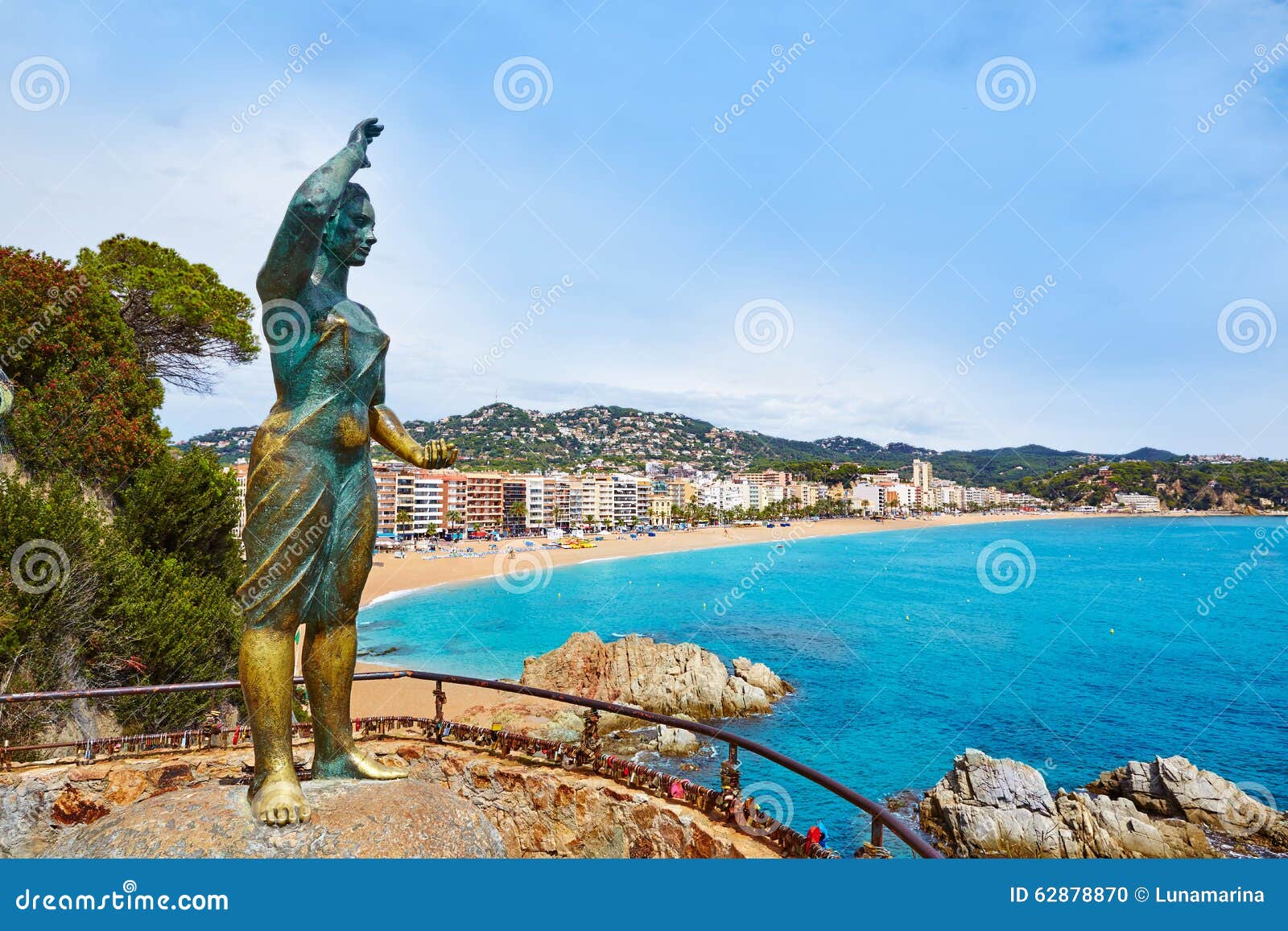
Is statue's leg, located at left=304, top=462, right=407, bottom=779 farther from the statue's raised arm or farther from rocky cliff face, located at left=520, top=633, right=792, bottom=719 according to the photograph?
rocky cliff face, located at left=520, top=633, right=792, bottom=719

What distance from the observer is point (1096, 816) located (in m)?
14.6

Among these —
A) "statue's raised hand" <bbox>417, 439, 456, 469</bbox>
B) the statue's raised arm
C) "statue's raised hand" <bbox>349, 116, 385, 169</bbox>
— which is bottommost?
"statue's raised hand" <bbox>417, 439, 456, 469</bbox>

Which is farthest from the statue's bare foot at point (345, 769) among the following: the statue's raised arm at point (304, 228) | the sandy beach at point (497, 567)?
the sandy beach at point (497, 567)

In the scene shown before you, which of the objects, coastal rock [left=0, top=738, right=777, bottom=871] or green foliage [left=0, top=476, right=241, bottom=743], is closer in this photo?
coastal rock [left=0, top=738, right=777, bottom=871]

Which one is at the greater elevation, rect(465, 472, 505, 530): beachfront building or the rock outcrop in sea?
rect(465, 472, 505, 530): beachfront building

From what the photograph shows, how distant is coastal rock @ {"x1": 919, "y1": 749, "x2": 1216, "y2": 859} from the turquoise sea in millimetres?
2124

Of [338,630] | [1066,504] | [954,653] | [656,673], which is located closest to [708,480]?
[1066,504]

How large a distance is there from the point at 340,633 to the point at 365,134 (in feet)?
11.0

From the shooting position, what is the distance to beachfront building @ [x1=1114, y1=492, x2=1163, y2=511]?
139 m

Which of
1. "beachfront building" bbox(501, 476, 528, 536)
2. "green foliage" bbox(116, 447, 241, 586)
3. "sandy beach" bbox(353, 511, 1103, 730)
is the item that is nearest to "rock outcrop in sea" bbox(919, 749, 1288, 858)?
"sandy beach" bbox(353, 511, 1103, 730)

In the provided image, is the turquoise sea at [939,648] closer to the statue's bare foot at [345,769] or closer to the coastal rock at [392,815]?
the coastal rock at [392,815]

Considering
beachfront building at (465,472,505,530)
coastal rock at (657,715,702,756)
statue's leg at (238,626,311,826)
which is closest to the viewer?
statue's leg at (238,626,311,826)

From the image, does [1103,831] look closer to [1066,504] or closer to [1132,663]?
[1132,663]

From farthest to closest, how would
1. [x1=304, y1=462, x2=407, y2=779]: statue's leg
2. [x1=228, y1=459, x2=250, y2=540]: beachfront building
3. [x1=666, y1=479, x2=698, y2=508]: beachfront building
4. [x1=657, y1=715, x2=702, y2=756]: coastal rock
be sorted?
[x1=666, y1=479, x2=698, y2=508]: beachfront building, [x1=657, y1=715, x2=702, y2=756]: coastal rock, [x1=228, y1=459, x2=250, y2=540]: beachfront building, [x1=304, y1=462, x2=407, y2=779]: statue's leg
